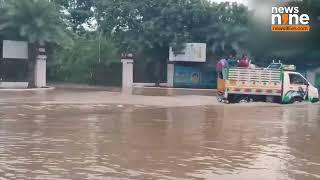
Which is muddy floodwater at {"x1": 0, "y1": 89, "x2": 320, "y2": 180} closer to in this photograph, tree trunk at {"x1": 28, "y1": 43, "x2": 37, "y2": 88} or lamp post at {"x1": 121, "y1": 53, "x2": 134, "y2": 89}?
tree trunk at {"x1": 28, "y1": 43, "x2": 37, "y2": 88}

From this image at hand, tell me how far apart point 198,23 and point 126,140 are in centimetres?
3436

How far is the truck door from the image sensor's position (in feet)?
82.4

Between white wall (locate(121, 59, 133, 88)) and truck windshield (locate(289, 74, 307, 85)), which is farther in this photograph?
white wall (locate(121, 59, 133, 88))

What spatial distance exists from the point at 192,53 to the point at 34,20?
1356cm

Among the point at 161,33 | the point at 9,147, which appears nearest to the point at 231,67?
the point at 9,147

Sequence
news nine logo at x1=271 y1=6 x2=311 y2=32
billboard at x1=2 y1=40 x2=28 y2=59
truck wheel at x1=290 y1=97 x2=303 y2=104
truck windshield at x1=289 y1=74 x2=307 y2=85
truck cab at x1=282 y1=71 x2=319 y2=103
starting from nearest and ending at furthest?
truck cab at x1=282 y1=71 x2=319 y2=103, truck windshield at x1=289 y1=74 x2=307 y2=85, truck wheel at x1=290 y1=97 x2=303 y2=104, news nine logo at x1=271 y1=6 x2=311 y2=32, billboard at x1=2 y1=40 x2=28 y2=59

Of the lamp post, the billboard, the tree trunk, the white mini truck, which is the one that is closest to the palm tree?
the tree trunk

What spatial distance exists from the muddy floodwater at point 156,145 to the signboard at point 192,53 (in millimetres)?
25561

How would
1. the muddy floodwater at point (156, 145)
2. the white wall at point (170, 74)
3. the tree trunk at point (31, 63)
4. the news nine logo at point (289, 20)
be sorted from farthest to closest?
the white wall at point (170, 74)
the tree trunk at point (31, 63)
the news nine logo at point (289, 20)
the muddy floodwater at point (156, 145)

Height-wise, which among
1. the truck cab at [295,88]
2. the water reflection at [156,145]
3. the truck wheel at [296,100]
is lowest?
the water reflection at [156,145]

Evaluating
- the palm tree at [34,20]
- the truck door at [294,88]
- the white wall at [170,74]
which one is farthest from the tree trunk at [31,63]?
the truck door at [294,88]

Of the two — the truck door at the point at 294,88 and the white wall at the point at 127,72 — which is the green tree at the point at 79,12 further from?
the truck door at the point at 294,88

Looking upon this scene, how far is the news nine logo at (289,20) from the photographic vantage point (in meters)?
29.2

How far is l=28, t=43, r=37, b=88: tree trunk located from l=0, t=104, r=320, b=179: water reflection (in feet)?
67.7
